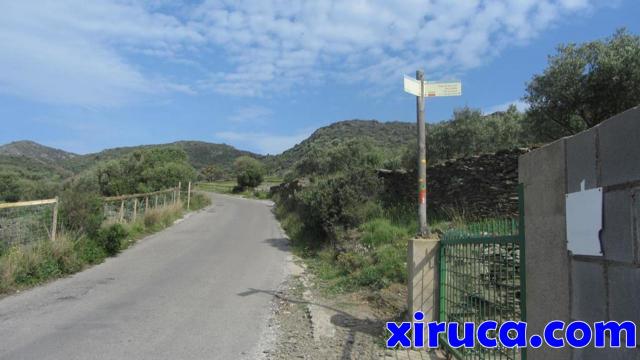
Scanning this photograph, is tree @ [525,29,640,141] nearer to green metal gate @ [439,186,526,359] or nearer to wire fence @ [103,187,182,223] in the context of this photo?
green metal gate @ [439,186,526,359]

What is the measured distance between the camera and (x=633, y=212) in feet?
7.36

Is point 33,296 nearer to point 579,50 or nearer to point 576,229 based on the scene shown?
point 576,229

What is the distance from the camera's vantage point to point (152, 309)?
849cm

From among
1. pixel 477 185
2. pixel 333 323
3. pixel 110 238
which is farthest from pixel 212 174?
pixel 333 323

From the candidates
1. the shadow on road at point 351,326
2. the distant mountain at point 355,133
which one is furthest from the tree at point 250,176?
the shadow on road at point 351,326

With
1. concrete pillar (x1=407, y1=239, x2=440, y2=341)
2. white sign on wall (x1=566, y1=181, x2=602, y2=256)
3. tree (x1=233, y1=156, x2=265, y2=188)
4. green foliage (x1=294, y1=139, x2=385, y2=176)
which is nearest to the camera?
white sign on wall (x1=566, y1=181, x2=602, y2=256)

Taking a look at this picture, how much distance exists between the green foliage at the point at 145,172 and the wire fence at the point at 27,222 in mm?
21325

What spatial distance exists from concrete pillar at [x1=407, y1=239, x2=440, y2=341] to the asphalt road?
2.27m

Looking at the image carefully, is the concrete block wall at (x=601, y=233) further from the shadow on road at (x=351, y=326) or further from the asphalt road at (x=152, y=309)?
the asphalt road at (x=152, y=309)

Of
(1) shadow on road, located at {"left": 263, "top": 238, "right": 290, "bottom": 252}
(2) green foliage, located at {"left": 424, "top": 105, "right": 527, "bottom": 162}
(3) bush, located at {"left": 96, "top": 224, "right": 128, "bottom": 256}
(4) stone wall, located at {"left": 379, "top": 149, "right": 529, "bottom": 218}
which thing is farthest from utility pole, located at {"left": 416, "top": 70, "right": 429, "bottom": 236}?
(2) green foliage, located at {"left": 424, "top": 105, "right": 527, "bottom": 162}

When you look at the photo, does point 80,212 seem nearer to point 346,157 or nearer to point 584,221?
point 584,221

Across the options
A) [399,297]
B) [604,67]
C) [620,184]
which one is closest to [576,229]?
[620,184]

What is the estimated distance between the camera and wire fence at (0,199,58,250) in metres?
10.8

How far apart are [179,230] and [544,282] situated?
768 inches
